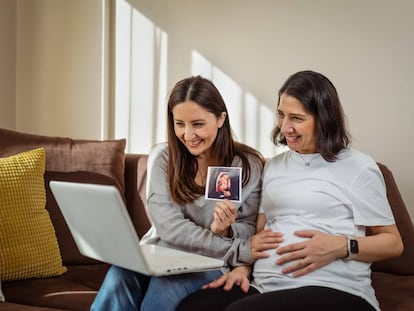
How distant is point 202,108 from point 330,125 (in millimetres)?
432

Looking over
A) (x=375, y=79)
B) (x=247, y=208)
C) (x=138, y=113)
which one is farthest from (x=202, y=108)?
(x=138, y=113)

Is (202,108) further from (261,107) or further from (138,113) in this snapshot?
(138,113)

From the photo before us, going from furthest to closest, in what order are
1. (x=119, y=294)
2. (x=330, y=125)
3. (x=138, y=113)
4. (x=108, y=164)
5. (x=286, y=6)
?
(x=138, y=113)
(x=286, y=6)
(x=108, y=164)
(x=330, y=125)
(x=119, y=294)

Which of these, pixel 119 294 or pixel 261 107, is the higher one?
pixel 261 107

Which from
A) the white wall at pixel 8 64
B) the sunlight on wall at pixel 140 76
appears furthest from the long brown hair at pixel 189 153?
the white wall at pixel 8 64

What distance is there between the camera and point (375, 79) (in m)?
2.67

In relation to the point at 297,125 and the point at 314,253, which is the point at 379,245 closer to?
the point at 314,253

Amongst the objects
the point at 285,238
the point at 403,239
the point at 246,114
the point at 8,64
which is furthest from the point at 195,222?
the point at 8,64

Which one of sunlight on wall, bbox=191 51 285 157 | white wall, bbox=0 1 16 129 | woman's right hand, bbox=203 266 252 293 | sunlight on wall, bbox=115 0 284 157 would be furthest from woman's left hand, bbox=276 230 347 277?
white wall, bbox=0 1 16 129

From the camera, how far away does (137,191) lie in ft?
8.68

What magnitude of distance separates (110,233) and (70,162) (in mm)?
1118

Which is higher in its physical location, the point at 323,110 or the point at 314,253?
the point at 323,110

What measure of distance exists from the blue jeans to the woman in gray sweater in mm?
34

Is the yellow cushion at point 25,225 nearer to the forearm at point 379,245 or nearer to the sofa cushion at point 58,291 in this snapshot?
the sofa cushion at point 58,291
